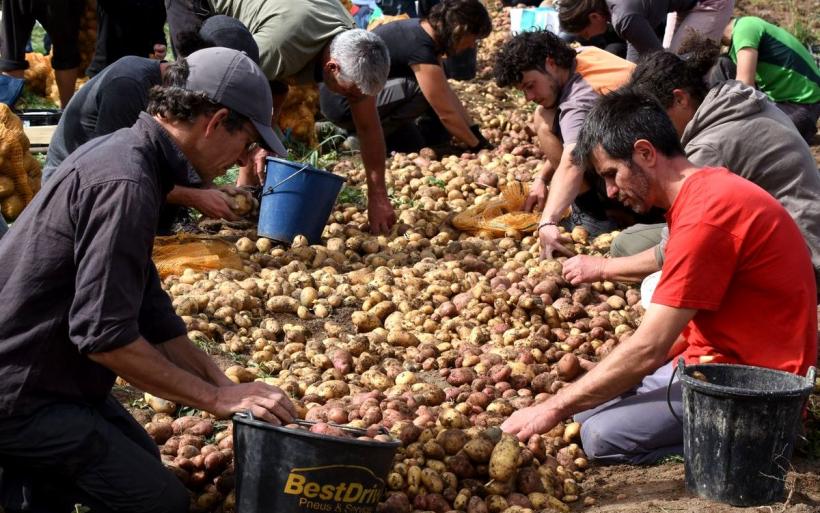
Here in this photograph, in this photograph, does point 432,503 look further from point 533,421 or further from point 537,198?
point 537,198

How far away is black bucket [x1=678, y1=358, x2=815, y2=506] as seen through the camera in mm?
2748

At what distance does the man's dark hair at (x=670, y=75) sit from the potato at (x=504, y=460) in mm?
1529

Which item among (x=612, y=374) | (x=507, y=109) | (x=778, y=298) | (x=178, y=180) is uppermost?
(x=178, y=180)

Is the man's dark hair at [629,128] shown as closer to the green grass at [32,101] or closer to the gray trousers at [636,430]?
the gray trousers at [636,430]

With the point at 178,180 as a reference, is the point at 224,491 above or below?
below

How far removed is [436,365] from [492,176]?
297cm

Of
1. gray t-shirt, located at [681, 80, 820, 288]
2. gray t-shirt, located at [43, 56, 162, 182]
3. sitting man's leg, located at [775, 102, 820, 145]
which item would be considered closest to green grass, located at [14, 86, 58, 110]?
gray t-shirt, located at [43, 56, 162, 182]

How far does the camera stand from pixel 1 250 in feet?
9.13

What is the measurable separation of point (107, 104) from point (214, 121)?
6.77 feet

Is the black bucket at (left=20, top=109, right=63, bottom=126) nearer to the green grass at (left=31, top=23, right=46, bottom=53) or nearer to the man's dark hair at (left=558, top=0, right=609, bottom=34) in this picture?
the man's dark hair at (left=558, top=0, right=609, bottom=34)

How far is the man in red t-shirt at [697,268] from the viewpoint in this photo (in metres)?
2.95

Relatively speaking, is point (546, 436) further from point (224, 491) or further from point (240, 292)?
point (240, 292)

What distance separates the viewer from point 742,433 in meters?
2.78

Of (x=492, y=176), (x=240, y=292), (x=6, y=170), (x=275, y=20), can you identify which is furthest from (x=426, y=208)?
(x=6, y=170)
